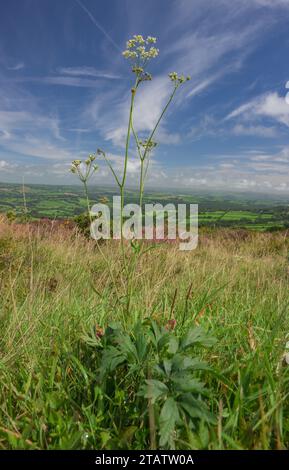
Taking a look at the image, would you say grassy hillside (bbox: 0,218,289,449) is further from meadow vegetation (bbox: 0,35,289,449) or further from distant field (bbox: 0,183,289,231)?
distant field (bbox: 0,183,289,231)

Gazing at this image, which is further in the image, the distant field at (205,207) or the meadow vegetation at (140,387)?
the distant field at (205,207)

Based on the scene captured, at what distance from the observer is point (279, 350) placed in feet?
6.17

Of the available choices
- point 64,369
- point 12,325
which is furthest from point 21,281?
point 64,369

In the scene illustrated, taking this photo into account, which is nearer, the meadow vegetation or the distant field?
the meadow vegetation

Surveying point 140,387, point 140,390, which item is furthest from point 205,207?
point 140,387

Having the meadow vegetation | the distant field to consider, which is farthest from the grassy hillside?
the distant field

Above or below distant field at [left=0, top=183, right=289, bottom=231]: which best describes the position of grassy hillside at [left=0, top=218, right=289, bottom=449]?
below

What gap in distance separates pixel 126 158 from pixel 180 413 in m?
1.49

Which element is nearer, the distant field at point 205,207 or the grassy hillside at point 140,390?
the grassy hillside at point 140,390

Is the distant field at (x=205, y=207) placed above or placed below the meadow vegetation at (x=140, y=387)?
above

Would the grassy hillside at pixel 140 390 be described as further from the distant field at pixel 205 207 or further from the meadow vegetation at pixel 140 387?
the distant field at pixel 205 207

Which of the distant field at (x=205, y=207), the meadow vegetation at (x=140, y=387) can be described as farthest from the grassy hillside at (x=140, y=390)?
the distant field at (x=205, y=207)

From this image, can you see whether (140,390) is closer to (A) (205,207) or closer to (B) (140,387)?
(B) (140,387)

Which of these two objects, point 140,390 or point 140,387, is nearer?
point 140,387
